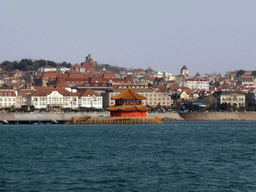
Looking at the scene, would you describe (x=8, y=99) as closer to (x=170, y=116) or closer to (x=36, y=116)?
(x=36, y=116)

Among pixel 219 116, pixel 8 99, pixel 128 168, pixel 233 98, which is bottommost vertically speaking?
pixel 219 116

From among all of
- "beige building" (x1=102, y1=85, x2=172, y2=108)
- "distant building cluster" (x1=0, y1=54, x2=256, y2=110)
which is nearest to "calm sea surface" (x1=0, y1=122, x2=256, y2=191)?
"distant building cluster" (x1=0, y1=54, x2=256, y2=110)

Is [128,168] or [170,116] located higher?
[128,168]

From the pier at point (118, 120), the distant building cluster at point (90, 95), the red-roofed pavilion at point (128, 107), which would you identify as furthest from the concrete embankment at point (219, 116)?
the red-roofed pavilion at point (128, 107)

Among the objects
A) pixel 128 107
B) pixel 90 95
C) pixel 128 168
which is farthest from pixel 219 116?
pixel 128 168

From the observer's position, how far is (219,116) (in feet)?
360

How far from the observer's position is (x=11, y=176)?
79.7ft

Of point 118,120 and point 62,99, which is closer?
point 118,120

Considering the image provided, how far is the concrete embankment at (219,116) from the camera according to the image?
109 m

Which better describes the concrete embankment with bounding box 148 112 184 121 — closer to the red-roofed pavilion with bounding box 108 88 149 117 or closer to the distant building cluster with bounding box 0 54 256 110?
the distant building cluster with bounding box 0 54 256 110

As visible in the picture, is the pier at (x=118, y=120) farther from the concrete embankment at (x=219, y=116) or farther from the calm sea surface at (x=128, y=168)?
the calm sea surface at (x=128, y=168)

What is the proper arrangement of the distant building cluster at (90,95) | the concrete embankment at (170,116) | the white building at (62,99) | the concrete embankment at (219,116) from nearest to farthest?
1. the concrete embankment at (170,116)
2. the concrete embankment at (219,116)
3. the white building at (62,99)
4. the distant building cluster at (90,95)

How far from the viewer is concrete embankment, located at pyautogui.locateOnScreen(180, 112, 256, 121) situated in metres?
109

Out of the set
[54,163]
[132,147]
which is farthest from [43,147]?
[54,163]
